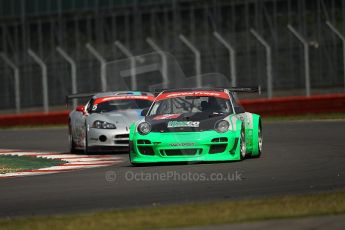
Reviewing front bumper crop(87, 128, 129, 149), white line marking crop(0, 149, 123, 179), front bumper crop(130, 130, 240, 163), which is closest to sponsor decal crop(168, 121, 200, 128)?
front bumper crop(130, 130, 240, 163)

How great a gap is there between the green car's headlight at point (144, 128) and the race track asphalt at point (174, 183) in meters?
0.52

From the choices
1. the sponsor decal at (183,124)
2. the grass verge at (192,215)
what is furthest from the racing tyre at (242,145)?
the grass verge at (192,215)

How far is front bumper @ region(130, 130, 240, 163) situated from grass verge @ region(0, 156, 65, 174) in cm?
229

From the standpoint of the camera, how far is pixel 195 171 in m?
14.2

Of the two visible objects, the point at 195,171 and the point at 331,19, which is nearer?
the point at 195,171

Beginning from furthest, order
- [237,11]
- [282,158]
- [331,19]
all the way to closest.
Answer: [237,11], [331,19], [282,158]

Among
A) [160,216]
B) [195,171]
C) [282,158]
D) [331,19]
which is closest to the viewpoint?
[160,216]

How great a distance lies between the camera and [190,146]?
15367 millimetres

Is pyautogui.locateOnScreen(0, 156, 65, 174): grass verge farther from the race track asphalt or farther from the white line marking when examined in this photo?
the race track asphalt

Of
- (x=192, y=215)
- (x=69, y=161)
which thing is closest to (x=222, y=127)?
(x=69, y=161)

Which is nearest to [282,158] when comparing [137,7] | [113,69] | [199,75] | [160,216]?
[160,216]

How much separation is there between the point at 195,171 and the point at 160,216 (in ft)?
15.5

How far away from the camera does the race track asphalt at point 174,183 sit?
1105 centimetres

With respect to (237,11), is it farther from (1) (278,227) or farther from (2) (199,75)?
(1) (278,227)
